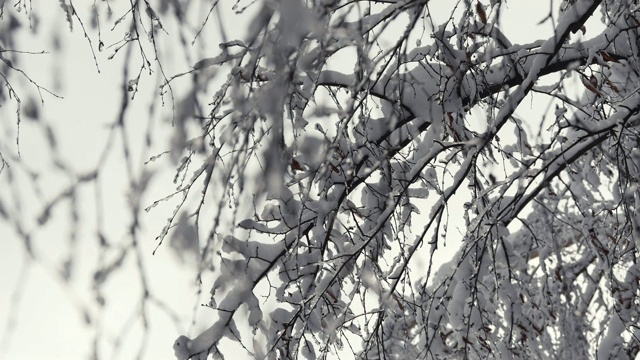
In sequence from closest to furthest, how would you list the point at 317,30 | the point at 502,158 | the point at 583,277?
the point at 317,30 → the point at 502,158 → the point at 583,277

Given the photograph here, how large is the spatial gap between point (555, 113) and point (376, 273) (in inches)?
41.3

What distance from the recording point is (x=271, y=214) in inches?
133

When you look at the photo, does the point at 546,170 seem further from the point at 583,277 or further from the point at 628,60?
the point at 583,277

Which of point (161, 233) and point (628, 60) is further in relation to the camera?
point (628, 60)

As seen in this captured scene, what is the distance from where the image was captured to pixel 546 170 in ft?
9.88

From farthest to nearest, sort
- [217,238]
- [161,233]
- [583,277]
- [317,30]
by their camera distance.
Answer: [583,277] → [161,233] → [217,238] → [317,30]

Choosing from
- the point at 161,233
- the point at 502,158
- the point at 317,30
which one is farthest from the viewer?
the point at 502,158

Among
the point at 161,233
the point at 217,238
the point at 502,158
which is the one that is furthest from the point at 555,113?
the point at 217,238

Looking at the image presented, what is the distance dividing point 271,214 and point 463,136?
2.97 ft

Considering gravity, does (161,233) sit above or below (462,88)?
below

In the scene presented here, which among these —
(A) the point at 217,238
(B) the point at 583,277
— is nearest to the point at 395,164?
(A) the point at 217,238

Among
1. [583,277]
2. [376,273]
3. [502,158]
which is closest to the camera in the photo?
[376,273]

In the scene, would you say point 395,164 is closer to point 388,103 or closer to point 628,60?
point 388,103

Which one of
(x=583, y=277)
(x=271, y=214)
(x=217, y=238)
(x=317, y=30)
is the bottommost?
(x=317, y=30)
